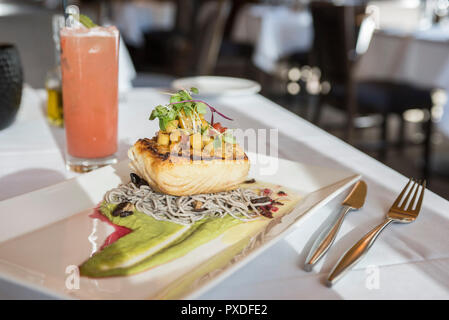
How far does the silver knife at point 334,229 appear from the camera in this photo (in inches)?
23.6

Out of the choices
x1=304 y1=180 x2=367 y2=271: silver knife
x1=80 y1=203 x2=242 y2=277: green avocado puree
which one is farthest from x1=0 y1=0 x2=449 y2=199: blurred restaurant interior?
x1=80 y1=203 x2=242 y2=277: green avocado puree

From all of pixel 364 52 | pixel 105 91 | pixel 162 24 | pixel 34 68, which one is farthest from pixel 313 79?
pixel 105 91

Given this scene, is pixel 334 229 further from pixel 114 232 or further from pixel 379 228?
pixel 114 232

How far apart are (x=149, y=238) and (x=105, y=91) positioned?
0.44 meters

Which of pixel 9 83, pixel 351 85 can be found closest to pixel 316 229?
pixel 9 83

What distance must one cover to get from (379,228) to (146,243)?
0.34m

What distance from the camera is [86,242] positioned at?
0.62 m

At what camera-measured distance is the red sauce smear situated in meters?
0.62

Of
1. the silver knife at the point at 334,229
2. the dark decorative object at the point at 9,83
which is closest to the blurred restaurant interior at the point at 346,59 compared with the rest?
the dark decorative object at the point at 9,83

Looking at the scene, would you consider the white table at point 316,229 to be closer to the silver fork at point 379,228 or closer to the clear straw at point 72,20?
the silver fork at point 379,228

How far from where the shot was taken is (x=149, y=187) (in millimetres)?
770

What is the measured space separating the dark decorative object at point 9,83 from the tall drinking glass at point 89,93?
255 mm
